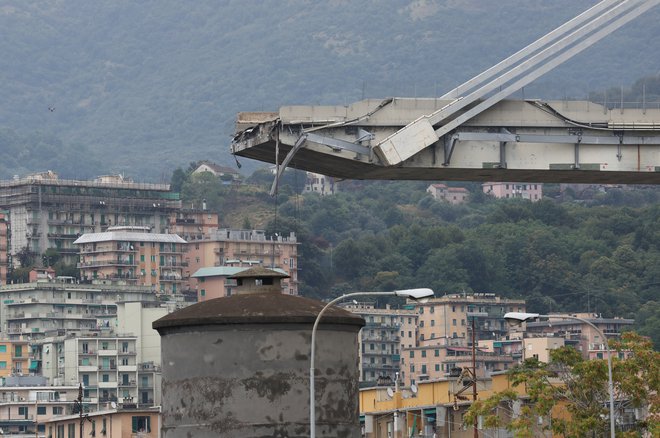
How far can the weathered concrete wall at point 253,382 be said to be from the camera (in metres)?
55.3

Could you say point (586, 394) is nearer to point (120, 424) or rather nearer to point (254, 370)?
point (254, 370)

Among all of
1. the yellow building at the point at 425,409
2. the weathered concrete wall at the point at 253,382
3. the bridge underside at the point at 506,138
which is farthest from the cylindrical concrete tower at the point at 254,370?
the yellow building at the point at 425,409

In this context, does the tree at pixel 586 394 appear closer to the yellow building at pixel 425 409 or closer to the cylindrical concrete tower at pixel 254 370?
the cylindrical concrete tower at pixel 254 370

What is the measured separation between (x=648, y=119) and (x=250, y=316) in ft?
94.9

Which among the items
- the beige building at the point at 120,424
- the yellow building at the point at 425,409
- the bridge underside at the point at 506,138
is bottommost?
the beige building at the point at 120,424

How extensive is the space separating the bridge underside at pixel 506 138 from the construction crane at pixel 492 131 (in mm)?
35

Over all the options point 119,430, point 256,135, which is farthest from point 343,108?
point 119,430

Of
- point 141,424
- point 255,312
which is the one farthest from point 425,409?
point 255,312

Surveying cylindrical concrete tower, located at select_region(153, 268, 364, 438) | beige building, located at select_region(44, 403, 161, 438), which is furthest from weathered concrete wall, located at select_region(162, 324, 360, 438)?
beige building, located at select_region(44, 403, 161, 438)

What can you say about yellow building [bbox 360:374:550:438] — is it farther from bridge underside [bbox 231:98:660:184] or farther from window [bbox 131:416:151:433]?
bridge underside [bbox 231:98:660:184]

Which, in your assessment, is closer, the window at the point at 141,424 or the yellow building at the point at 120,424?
the yellow building at the point at 120,424

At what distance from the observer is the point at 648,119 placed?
80.6 metres

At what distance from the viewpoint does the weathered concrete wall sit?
5528 centimetres

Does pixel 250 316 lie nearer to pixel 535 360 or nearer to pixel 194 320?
pixel 194 320
